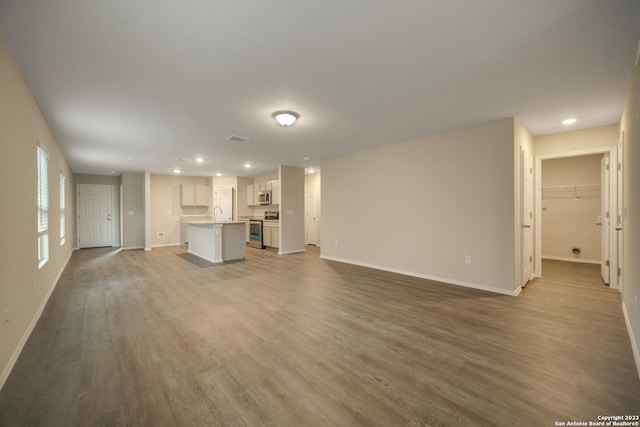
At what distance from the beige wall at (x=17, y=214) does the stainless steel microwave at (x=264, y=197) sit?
18.8ft

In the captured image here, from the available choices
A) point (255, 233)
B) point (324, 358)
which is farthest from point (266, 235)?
point (324, 358)

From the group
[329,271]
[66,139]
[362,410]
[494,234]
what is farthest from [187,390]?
[66,139]

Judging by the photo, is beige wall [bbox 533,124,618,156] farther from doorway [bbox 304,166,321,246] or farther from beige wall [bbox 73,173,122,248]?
beige wall [bbox 73,173,122,248]

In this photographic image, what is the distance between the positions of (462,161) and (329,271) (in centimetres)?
313

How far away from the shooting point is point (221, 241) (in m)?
6.44

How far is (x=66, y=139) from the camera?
15.3 feet

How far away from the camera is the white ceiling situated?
1.74 m

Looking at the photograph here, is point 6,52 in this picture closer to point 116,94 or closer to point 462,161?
point 116,94

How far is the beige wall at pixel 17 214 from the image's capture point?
202 centimetres

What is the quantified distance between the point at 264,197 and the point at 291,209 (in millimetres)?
1613

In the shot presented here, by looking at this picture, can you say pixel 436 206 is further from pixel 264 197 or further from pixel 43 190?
pixel 43 190

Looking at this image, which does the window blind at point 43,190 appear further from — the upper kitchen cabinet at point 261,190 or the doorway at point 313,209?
the doorway at point 313,209

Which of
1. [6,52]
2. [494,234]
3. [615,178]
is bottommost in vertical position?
[494,234]

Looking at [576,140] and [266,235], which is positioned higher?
[576,140]
